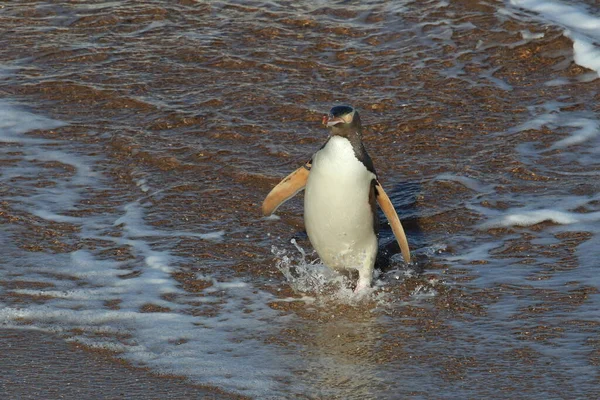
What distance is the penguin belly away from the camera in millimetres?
5871

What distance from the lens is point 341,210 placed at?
5949 mm

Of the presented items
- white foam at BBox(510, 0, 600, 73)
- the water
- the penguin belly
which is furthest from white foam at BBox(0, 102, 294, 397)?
white foam at BBox(510, 0, 600, 73)

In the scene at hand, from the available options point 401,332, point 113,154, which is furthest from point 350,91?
point 401,332

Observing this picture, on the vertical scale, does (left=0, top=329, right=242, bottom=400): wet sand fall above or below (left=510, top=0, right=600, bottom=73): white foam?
above

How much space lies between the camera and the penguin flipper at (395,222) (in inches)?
237

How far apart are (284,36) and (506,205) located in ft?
13.1

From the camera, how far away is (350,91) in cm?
928

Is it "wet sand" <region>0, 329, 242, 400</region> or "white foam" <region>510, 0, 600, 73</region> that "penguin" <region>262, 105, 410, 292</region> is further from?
"white foam" <region>510, 0, 600, 73</region>

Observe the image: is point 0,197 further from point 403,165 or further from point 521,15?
point 521,15

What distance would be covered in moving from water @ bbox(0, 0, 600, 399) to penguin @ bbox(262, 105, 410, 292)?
191 millimetres

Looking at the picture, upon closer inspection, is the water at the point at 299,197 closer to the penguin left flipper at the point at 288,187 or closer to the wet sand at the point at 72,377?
the wet sand at the point at 72,377

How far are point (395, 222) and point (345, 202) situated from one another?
324 mm

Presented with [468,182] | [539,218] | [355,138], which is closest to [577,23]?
[468,182]

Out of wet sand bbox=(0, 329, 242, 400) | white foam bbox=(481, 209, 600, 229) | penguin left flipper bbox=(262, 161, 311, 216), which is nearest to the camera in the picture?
wet sand bbox=(0, 329, 242, 400)
